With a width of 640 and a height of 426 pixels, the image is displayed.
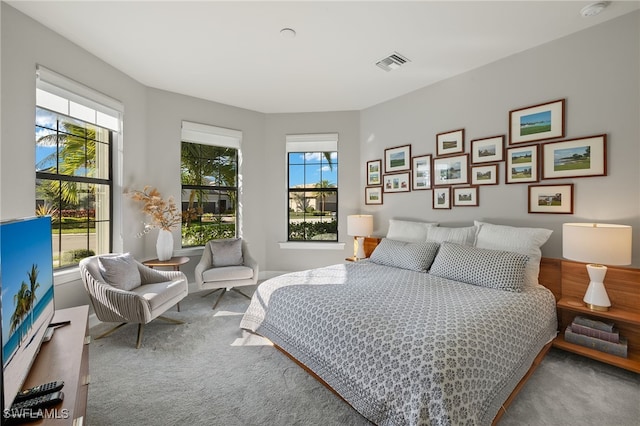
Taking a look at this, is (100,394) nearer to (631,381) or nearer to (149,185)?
(149,185)

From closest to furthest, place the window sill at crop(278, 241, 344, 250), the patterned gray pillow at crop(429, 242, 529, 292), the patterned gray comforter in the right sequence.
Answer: the patterned gray comforter → the patterned gray pillow at crop(429, 242, 529, 292) → the window sill at crop(278, 241, 344, 250)

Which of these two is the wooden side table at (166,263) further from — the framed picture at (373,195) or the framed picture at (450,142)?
the framed picture at (450,142)

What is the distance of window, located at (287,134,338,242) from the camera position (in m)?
4.82

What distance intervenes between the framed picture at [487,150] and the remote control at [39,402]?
3.78 meters

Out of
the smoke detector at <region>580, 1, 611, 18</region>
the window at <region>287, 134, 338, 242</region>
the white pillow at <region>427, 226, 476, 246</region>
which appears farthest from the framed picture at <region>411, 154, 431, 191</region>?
the smoke detector at <region>580, 1, 611, 18</region>

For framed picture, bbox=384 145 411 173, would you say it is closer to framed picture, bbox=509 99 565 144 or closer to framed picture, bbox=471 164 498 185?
framed picture, bbox=471 164 498 185

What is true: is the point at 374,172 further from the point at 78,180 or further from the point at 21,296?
the point at 21,296

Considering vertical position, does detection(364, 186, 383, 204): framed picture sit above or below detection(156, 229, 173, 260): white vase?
above

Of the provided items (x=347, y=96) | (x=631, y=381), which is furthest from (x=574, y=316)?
(x=347, y=96)

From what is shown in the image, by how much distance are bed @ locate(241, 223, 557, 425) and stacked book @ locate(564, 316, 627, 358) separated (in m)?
0.15

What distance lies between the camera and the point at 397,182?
13.6ft

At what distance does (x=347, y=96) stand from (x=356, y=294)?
2984 mm

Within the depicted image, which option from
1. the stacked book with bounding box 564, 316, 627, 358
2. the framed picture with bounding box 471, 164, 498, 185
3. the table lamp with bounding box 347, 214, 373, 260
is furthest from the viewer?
the table lamp with bounding box 347, 214, 373, 260

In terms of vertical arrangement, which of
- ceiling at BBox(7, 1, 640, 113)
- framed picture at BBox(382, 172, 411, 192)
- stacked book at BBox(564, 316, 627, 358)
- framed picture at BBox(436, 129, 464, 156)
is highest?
ceiling at BBox(7, 1, 640, 113)
